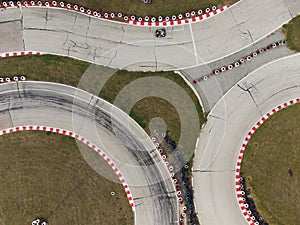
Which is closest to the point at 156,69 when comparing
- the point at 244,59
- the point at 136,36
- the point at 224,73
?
the point at 136,36

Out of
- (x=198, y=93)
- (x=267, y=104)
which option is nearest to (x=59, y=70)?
(x=198, y=93)

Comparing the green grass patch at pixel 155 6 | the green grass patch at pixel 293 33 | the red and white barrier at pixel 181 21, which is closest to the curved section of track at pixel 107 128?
the red and white barrier at pixel 181 21

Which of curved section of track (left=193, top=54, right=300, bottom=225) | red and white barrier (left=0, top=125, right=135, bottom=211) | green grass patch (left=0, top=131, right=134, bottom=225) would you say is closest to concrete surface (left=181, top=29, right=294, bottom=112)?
curved section of track (left=193, top=54, right=300, bottom=225)

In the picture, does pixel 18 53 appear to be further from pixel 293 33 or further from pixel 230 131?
pixel 293 33

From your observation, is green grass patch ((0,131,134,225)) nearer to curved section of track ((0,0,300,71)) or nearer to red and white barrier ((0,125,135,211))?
red and white barrier ((0,125,135,211))

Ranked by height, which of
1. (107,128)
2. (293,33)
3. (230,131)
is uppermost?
(293,33)
